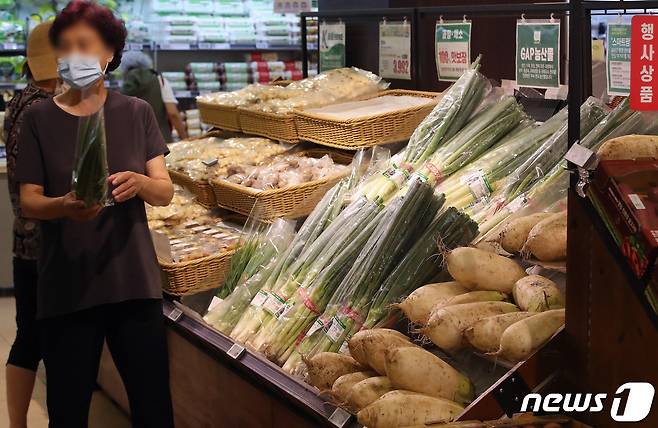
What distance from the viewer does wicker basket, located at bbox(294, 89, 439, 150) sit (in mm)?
3689

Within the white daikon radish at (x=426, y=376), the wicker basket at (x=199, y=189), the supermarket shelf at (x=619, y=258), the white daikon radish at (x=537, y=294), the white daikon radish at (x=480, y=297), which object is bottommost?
the white daikon radish at (x=426, y=376)

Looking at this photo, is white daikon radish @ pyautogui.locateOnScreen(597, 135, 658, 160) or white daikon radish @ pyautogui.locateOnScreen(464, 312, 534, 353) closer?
white daikon radish @ pyautogui.locateOnScreen(597, 135, 658, 160)

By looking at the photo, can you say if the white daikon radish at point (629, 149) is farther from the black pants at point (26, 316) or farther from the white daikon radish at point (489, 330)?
the black pants at point (26, 316)

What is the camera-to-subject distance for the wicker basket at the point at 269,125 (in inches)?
158

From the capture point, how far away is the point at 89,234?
8.87ft

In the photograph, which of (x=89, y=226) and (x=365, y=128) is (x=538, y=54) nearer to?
(x=365, y=128)

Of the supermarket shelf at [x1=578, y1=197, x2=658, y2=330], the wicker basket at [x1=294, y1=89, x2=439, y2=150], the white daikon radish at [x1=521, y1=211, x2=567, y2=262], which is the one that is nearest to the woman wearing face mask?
the wicker basket at [x1=294, y1=89, x2=439, y2=150]

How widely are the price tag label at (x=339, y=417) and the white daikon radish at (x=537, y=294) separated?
53cm

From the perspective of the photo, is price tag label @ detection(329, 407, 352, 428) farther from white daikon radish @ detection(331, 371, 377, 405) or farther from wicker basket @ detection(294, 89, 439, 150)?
wicker basket @ detection(294, 89, 439, 150)

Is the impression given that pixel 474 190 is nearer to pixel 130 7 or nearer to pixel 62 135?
pixel 62 135

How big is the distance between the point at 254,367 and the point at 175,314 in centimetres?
66

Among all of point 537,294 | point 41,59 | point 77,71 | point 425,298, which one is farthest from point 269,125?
point 537,294

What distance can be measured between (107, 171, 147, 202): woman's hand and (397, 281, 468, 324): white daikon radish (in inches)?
33.1

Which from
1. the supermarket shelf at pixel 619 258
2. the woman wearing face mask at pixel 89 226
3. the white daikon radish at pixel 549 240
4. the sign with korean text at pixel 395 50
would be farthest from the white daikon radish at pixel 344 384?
the sign with korean text at pixel 395 50
